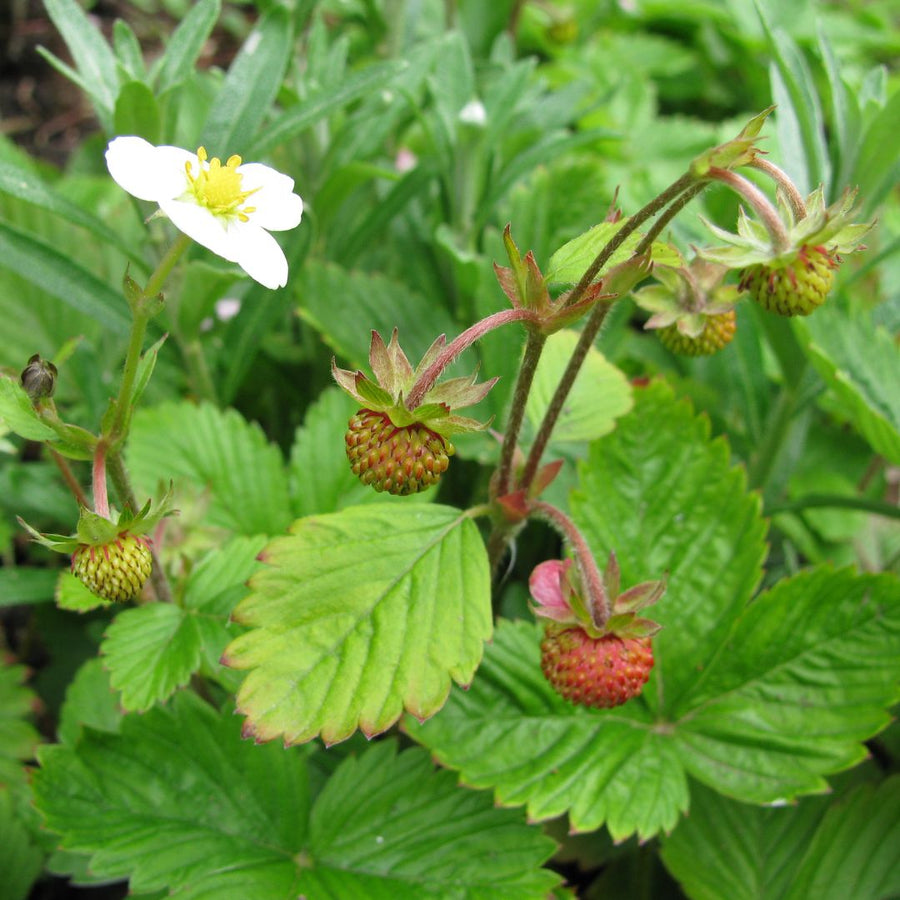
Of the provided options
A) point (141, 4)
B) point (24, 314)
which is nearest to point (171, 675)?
point (24, 314)

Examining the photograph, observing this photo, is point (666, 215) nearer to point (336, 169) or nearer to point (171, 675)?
point (171, 675)

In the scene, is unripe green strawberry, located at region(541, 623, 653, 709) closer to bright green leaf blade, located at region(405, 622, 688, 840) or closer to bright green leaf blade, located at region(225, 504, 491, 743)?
bright green leaf blade, located at region(225, 504, 491, 743)

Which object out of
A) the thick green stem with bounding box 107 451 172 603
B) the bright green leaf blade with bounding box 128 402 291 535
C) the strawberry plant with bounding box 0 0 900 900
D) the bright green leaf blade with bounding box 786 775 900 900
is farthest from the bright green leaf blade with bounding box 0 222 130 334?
the bright green leaf blade with bounding box 786 775 900 900

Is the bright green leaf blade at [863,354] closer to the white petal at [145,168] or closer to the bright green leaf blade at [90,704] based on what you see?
the white petal at [145,168]

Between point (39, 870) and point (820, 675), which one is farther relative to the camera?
point (39, 870)

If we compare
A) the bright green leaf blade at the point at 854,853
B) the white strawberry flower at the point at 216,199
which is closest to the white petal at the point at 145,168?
the white strawberry flower at the point at 216,199

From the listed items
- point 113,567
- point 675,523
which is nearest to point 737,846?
point 675,523

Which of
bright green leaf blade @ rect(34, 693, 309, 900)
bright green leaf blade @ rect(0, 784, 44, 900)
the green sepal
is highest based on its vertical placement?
the green sepal
